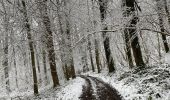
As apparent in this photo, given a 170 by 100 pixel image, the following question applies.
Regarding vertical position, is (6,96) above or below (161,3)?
below

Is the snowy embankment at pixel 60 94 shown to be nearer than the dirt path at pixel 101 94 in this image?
No

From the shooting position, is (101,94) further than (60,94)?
No

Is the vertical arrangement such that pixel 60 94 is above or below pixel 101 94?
below

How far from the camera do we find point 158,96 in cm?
1009

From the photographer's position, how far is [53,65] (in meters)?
21.9

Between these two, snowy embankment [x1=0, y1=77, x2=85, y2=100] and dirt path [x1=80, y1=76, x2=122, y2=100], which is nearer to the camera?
dirt path [x1=80, y1=76, x2=122, y2=100]

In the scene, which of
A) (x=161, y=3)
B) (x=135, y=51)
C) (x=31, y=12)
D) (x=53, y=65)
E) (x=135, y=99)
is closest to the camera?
(x=31, y=12)

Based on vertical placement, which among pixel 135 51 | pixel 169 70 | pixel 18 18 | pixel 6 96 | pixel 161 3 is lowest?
pixel 6 96

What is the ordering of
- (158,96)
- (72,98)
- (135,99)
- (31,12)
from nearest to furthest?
(31,12), (158,96), (135,99), (72,98)

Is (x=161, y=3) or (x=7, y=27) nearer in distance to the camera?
(x=7, y=27)

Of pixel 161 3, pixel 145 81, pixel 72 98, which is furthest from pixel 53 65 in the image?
pixel 161 3

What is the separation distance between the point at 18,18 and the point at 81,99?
670cm

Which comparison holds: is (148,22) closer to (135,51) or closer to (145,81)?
(145,81)

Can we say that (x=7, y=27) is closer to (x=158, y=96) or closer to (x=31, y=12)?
→ (x=31, y=12)
